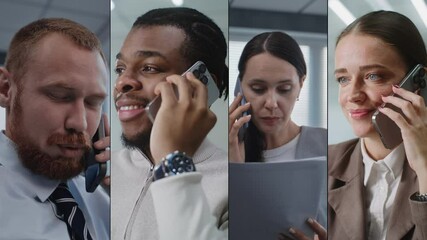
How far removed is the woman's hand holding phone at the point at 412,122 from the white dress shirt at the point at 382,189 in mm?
70

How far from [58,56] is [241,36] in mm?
1146

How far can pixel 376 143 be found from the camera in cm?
354

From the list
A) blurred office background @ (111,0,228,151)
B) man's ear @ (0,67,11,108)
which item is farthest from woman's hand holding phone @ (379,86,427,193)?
man's ear @ (0,67,11,108)

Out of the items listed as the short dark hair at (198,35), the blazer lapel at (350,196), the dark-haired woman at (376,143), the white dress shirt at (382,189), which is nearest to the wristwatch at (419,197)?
the dark-haired woman at (376,143)

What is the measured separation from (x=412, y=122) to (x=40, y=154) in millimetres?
2336

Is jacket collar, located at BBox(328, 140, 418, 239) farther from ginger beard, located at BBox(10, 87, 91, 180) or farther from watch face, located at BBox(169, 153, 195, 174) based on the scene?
ginger beard, located at BBox(10, 87, 91, 180)

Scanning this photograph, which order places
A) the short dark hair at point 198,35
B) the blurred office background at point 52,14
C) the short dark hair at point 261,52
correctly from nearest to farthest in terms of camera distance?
the blurred office background at point 52,14
the short dark hair at point 198,35
the short dark hair at point 261,52

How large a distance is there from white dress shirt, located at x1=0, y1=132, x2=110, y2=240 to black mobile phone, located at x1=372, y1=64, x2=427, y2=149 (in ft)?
6.28

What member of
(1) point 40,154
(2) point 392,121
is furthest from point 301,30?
(1) point 40,154

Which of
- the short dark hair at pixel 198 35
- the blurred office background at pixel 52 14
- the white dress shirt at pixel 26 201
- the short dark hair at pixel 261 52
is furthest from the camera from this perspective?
the short dark hair at pixel 261 52

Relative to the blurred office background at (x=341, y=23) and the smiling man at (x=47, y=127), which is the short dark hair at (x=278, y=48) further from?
the smiling man at (x=47, y=127)

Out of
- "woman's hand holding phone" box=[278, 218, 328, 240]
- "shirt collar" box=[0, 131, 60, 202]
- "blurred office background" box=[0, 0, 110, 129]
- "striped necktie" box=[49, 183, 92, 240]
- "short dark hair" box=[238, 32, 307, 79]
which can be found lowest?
"woman's hand holding phone" box=[278, 218, 328, 240]

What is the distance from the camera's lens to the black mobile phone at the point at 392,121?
3.48 meters

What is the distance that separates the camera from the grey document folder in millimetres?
3412
